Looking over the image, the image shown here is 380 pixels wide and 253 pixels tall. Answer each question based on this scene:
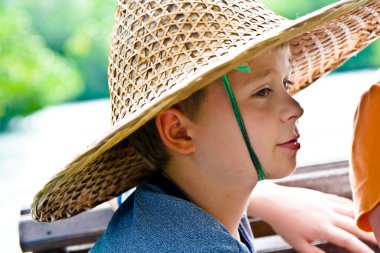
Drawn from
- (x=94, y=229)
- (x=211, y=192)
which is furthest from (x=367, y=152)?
(x=94, y=229)

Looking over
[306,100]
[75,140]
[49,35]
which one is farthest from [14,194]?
[49,35]

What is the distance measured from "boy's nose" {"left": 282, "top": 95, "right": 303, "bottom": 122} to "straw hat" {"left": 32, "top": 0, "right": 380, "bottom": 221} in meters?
0.12

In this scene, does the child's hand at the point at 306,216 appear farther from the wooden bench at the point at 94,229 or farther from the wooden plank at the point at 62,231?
the wooden plank at the point at 62,231

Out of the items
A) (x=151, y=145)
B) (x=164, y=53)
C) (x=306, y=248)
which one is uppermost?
(x=164, y=53)

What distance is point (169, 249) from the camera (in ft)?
4.00

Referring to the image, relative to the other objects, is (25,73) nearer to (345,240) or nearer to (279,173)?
(345,240)

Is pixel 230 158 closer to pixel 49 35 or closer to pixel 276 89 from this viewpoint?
pixel 276 89

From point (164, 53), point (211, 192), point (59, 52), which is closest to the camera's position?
point (164, 53)

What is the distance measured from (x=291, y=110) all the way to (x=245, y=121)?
0.08 meters

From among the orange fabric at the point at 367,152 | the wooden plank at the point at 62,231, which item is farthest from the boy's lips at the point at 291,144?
the wooden plank at the point at 62,231

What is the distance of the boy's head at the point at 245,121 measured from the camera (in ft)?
4.13

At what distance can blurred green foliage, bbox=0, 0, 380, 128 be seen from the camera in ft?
30.7

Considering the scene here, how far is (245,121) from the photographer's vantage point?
1257mm

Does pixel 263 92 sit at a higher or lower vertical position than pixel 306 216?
higher
